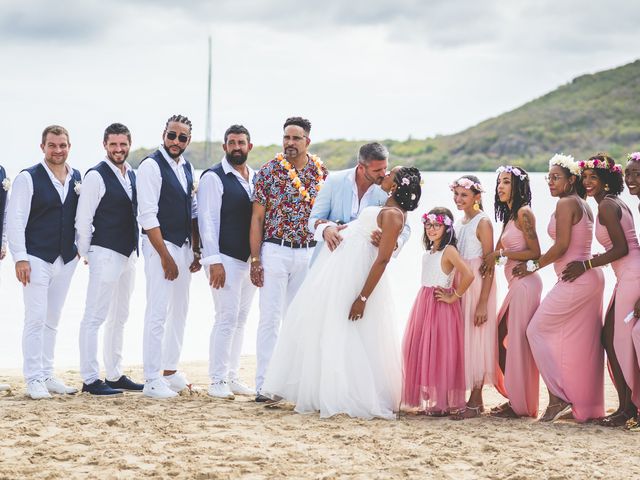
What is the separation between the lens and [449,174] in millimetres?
53812

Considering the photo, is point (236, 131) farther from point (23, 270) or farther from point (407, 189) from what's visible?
point (23, 270)

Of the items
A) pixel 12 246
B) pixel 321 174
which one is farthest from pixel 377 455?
pixel 12 246

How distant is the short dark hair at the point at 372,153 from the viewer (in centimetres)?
654

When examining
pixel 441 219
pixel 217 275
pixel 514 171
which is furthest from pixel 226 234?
pixel 514 171

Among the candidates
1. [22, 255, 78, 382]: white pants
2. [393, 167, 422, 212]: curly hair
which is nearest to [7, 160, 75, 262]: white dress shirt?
[22, 255, 78, 382]: white pants

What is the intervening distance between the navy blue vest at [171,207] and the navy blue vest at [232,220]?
0.27 metres

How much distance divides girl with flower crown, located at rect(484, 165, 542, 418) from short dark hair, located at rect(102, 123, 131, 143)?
2754 millimetres

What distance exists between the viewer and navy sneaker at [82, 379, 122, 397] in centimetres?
712

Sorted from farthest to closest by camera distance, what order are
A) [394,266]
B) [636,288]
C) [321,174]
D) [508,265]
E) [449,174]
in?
[449,174] < [394,266] < [321,174] < [508,265] < [636,288]

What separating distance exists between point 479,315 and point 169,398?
232cm

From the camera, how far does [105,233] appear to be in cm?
700

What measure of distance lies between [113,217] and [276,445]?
2.31 meters

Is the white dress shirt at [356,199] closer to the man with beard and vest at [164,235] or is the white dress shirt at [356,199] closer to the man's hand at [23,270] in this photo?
the man with beard and vest at [164,235]

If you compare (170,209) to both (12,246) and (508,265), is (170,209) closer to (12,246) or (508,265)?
(12,246)
